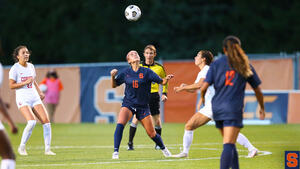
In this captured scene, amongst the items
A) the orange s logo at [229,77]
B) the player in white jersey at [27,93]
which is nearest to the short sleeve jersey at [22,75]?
the player in white jersey at [27,93]

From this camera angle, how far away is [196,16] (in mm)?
43625

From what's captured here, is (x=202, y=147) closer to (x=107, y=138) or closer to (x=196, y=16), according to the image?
(x=107, y=138)

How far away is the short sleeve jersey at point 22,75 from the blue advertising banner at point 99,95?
553 inches

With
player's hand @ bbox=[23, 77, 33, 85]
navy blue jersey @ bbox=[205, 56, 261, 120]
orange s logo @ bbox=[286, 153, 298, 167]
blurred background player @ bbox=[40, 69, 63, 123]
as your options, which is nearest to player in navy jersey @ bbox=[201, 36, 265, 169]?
navy blue jersey @ bbox=[205, 56, 261, 120]

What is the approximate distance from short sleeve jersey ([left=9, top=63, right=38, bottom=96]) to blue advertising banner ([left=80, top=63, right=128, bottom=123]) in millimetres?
14057

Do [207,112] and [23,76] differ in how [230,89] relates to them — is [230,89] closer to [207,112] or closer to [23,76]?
[207,112]

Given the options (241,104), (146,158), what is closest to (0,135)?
(241,104)

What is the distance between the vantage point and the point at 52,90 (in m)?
28.6

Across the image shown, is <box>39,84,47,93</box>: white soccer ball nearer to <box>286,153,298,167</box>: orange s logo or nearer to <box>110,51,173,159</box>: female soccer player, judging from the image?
<box>110,51,173,159</box>: female soccer player

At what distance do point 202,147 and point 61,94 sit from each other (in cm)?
1521

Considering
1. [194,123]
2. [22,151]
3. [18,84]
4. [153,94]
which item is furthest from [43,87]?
[194,123]

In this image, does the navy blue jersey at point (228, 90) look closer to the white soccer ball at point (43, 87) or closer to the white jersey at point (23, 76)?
the white jersey at point (23, 76)

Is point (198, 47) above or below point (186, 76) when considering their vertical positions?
above

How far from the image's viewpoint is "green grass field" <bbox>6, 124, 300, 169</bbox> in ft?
39.0
